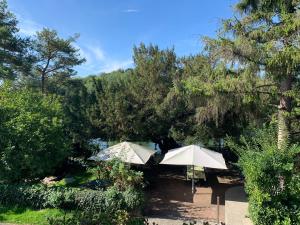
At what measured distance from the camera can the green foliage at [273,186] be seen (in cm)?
818

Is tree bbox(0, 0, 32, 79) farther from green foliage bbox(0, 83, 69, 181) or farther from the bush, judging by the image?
the bush

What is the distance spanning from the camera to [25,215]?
9.82 metres

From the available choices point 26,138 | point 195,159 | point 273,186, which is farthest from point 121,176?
point 273,186

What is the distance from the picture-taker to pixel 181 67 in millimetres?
18844

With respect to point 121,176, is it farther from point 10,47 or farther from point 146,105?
point 10,47

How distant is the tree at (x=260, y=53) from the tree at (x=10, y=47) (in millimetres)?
15401

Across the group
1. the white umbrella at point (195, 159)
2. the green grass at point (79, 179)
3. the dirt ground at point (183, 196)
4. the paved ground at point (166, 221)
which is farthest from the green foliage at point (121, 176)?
the green grass at point (79, 179)

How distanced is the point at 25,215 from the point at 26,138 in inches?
131

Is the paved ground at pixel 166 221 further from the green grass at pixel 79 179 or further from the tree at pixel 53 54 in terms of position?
the tree at pixel 53 54

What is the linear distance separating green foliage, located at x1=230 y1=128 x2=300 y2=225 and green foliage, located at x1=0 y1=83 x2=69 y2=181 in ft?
26.0

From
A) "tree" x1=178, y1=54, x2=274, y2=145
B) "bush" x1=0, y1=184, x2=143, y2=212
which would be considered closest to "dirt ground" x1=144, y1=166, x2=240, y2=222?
"bush" x1=0, y1=184, x2=143, y2=212

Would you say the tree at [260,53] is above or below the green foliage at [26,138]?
above

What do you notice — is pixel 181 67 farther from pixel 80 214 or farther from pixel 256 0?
→ pixel 80 214

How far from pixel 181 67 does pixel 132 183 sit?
394 inches
